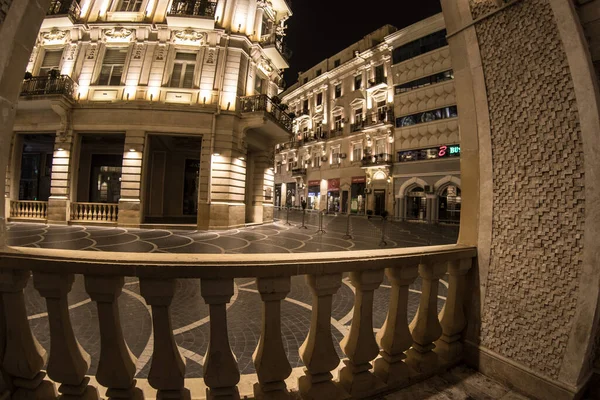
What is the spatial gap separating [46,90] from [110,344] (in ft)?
56.0

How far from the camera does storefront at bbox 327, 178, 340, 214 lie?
3177 cm

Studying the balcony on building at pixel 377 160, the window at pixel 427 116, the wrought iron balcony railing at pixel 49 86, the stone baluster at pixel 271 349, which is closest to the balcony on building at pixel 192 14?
the wrought iron balcony railing at pixel 49 86

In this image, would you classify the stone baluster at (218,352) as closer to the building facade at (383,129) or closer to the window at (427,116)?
the building facade at (383,129)

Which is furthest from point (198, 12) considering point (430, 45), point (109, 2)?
point (430, 45)

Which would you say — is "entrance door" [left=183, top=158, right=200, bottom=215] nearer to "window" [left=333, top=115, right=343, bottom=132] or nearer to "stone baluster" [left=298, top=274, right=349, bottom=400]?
"stone baluster" [left=298, top=274, right=349, bottom=400]

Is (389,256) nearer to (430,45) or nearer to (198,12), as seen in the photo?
(198,12)

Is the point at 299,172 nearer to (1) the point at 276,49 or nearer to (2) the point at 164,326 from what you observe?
(1) the point at 276,49

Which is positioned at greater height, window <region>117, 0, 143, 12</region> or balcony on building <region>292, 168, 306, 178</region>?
window <region>117, 0, 143, 12</region>

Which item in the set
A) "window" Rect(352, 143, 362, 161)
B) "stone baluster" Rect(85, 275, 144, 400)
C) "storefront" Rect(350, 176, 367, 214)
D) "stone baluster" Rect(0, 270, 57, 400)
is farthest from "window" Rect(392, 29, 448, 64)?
"stone baluster" Rect(0, 270, 57, 400)

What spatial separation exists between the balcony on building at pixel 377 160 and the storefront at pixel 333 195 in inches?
207

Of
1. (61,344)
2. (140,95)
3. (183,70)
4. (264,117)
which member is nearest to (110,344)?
(61,344)

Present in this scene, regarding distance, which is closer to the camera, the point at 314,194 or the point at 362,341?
the point at 362,341

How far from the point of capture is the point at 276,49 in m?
15.4

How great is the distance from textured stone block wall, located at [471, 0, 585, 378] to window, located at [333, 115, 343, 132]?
3026cm
